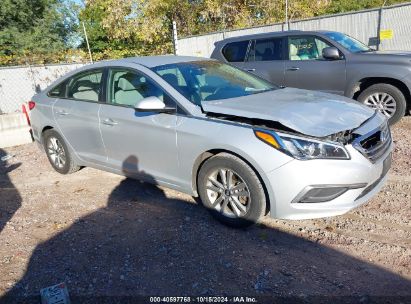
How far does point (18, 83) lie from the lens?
11.6 m

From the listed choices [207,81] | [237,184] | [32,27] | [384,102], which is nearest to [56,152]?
[207,81]

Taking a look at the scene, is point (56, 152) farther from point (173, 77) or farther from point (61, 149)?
point (173, 77)

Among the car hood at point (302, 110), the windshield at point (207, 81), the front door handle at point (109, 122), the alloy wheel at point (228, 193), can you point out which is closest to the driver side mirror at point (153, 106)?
the windshield at point (207, 81)

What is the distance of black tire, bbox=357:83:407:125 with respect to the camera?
20.6ft

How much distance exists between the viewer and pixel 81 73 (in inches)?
193

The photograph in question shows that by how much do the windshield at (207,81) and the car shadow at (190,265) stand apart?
1.25m

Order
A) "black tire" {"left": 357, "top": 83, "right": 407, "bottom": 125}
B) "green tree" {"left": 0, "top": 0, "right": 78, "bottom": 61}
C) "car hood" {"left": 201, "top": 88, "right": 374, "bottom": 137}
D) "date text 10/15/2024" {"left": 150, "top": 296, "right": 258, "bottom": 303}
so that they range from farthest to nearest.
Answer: "green tree" {"left": 0, "top": 0, "right": 78, "bottom": 61} → "black tire" {"left": 357, "top": 83, "right": 407, "bottom": 125} → "car hood" {"left": 201, "top": 88, "right": 374, "bottom": 137} → "date text 10/15/2024" {"left": 150, "top": 296, "right": 258, "bottom": 303}

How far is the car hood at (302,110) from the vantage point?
3.12m

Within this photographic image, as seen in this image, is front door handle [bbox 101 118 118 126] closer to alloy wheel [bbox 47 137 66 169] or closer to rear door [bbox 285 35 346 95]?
alloy wheel [bbox 47 137 66 169]

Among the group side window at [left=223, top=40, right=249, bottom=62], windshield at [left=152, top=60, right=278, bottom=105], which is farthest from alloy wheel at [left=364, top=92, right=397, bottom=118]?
windshield at [left=152, top=60, right=278, bottom=105]

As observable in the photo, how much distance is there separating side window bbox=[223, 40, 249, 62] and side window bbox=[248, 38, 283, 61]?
179 millimetres

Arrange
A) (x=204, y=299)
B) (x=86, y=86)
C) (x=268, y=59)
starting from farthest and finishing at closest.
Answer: (x=268, y=59)
(x=86, y=86)
(x=204, y=299)

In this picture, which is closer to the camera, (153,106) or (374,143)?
(374,143)

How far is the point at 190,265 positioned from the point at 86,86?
2.83m
